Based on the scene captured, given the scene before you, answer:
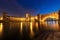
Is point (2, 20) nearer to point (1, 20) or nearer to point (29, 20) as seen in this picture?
point (1, 20)

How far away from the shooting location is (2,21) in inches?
1811

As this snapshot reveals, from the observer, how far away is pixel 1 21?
45.4 meters

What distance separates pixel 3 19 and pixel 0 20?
3.53 ft

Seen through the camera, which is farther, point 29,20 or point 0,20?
point 29,20

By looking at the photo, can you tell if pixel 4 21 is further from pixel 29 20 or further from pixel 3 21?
pixel 29 20

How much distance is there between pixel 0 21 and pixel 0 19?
0.95 metres

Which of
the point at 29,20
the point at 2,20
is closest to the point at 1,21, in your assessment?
the point at 2,20

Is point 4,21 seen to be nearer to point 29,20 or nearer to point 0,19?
point 0,19

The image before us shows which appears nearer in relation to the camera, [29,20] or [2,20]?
[2,20]

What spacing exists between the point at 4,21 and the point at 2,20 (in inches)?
32.4

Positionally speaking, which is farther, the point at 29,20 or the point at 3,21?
the point at 29,20

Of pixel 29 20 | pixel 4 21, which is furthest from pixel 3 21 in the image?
pixel 29 20

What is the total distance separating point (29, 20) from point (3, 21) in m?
12.5

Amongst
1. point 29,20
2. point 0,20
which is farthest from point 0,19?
point 29,20
